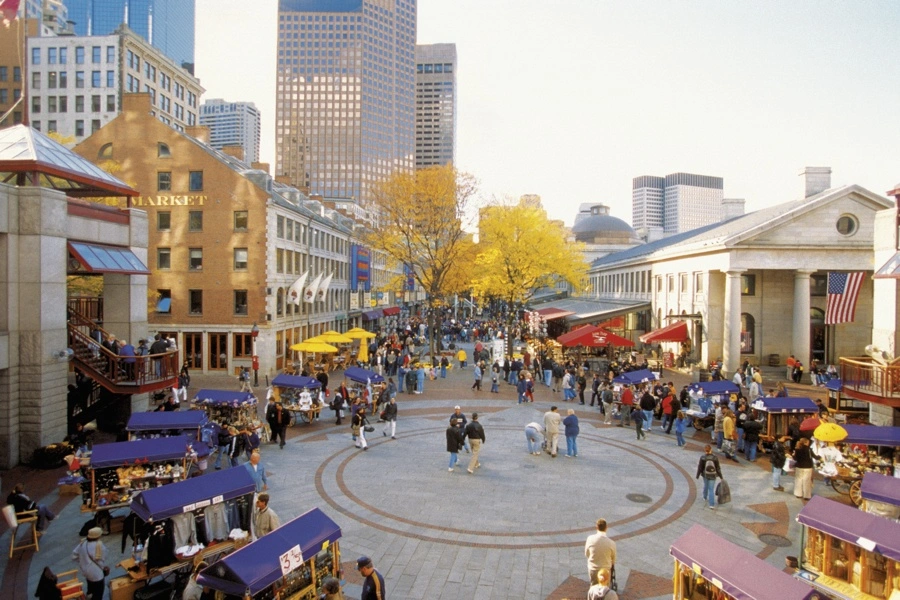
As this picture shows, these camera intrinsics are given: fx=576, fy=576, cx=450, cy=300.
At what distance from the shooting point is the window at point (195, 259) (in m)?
37.8

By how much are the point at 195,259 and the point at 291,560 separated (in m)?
33.2

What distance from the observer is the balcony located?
17859 mm

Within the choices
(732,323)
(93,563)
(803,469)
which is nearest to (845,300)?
(732,323)

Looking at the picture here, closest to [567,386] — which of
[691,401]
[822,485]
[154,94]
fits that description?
[691,401]

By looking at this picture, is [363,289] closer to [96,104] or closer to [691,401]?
[691,401]

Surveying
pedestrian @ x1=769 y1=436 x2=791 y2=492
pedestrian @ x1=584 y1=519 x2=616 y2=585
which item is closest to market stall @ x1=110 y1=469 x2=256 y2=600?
pedestrian @ x1=584 y1=519 x2=616 y2=585

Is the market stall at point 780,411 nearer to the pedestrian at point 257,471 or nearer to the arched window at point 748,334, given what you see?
the pedestrian at point 257,471

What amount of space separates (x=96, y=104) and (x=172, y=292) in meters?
55.0

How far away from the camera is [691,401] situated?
76.9 ft

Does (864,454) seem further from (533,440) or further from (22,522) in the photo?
(22,522)

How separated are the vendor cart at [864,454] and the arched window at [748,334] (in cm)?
2740

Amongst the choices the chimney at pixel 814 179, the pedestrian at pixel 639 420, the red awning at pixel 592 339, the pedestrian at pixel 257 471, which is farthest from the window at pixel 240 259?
the chimney at pixel 814 179

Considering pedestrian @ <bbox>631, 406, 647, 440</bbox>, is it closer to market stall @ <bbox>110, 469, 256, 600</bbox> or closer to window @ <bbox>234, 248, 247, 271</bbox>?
market stall @ <bbox>110, 469, 256, 600</bbox>

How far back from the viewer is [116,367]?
19.7 metres
